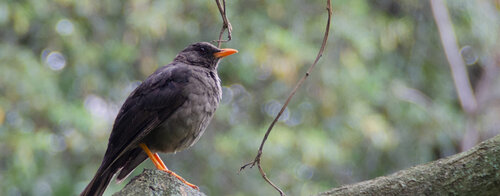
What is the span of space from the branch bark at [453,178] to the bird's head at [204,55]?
2.34m

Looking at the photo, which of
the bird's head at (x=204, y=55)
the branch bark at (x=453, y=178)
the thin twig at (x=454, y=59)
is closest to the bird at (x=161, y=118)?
the bird's head at (x=204, y=55)

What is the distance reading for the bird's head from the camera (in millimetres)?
4312

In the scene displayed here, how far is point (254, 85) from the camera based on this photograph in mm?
8203

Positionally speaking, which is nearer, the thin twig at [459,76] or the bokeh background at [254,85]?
the bokeh background at [254,85]

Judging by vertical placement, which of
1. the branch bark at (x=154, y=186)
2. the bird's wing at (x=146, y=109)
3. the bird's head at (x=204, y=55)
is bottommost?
the branch bark at (x=154, y=186)

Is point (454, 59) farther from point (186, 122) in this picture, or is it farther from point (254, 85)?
point (186, 122)

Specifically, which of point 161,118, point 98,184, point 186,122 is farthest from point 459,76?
point 98,184

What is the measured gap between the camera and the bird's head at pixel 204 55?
170 inches

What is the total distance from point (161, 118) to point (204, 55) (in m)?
0.95

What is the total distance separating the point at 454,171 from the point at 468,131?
591 centimetres

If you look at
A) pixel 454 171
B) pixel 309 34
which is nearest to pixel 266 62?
pixel 309 34

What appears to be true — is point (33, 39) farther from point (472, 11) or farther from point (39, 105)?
point (472, 11)

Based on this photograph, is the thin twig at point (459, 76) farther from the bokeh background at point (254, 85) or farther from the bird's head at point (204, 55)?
the bird's head at point (204, 55)

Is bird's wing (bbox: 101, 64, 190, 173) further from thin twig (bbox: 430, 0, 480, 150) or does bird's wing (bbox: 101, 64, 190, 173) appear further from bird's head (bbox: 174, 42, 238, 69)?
thin twig (bbox: 430, 0, 480, 150)
